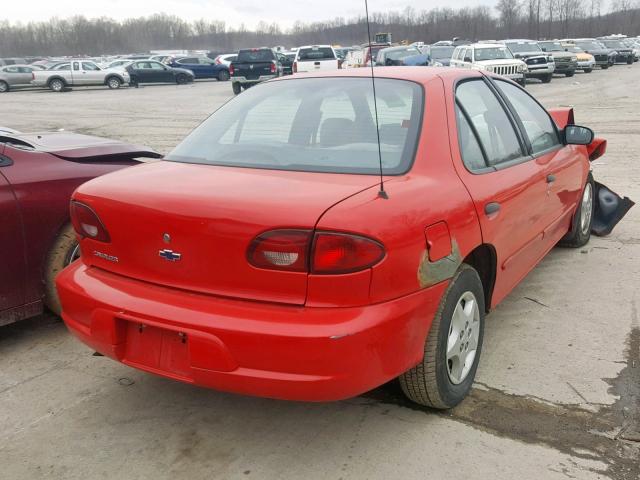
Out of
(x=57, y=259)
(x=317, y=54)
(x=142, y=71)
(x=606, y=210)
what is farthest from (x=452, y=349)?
(x=142, y=71)

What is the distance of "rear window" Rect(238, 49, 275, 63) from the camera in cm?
2555

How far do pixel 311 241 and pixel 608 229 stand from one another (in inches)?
167

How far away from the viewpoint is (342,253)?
7.50ft

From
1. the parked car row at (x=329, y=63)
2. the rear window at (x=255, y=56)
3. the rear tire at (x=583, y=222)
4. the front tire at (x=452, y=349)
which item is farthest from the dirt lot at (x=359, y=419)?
the rear window at (x=255, y=56)

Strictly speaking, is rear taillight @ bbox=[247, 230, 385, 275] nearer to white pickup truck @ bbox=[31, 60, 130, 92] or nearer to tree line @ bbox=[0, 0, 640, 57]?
white pickup truck @ bbox=[31, 60, 130, 92]

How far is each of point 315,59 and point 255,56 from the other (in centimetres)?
245

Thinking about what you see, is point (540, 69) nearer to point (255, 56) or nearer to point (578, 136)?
point (255, 56)

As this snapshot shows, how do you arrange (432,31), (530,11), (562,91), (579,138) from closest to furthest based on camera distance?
(579,138) < (562,91) < (432,31) < (530,11)

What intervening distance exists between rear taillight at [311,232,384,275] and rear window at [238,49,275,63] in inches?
959

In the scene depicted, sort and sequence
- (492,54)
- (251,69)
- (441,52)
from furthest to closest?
(441,52) → (251,69) → (492,54)

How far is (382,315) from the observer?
2328 millimetres

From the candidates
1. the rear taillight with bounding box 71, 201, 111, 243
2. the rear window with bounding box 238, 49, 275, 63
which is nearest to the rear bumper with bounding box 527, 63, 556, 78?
the rear window with bounding box 238, 49, 275, 63

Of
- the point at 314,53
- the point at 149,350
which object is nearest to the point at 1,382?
the point at 149,350

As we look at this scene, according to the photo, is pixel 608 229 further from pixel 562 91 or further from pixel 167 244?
pixel 562 91
